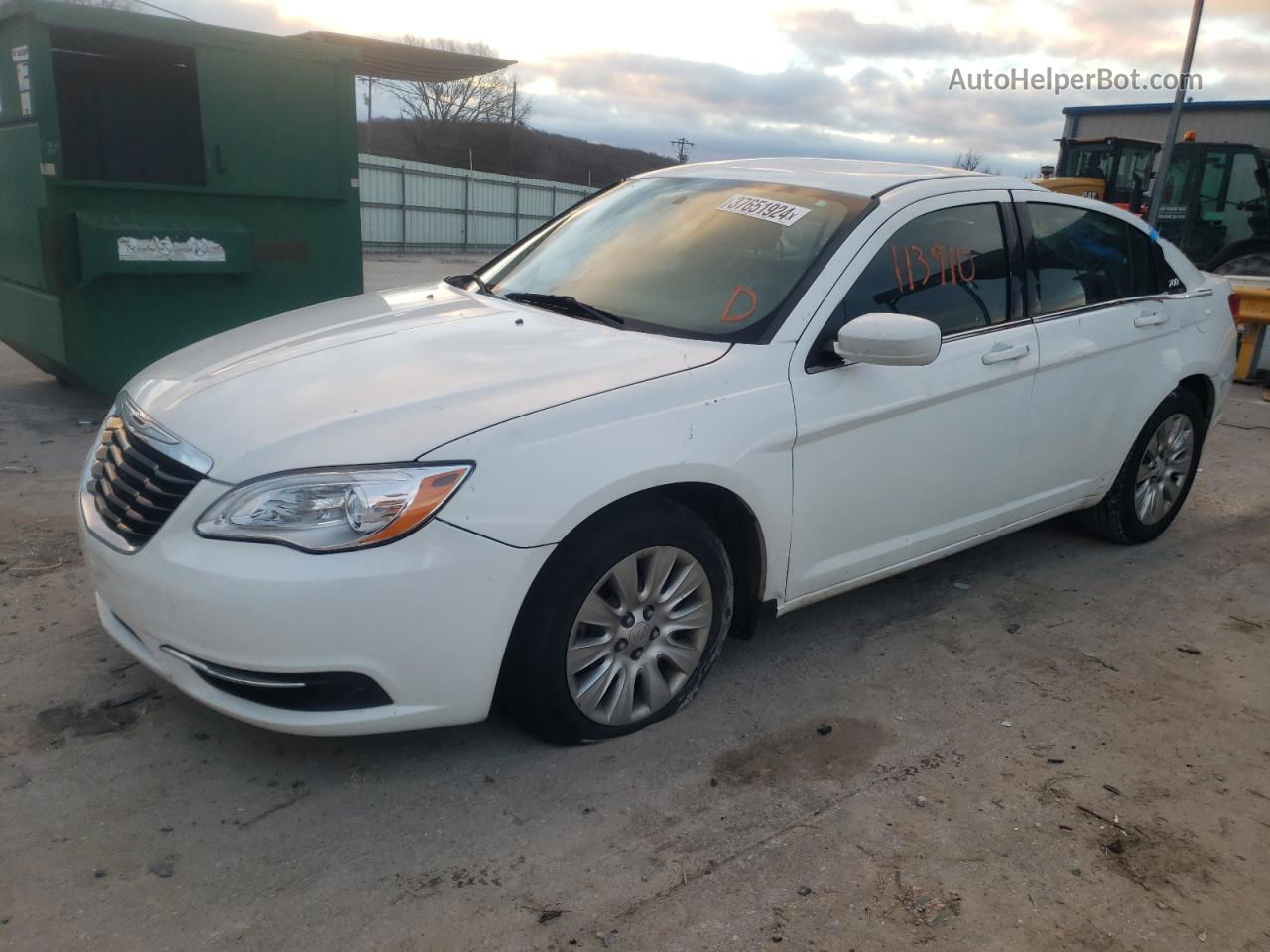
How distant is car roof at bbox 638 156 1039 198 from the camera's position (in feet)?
12.3

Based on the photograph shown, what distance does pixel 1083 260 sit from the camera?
4.27 metres

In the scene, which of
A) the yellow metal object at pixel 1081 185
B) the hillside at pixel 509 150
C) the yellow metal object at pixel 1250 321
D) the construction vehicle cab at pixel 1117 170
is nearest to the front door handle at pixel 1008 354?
the yellow metal object at pixel 1250 321

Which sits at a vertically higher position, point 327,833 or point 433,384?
point 433,384

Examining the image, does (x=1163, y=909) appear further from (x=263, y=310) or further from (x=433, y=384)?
(x=263, y=310)

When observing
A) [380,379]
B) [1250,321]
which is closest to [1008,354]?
[380,379]

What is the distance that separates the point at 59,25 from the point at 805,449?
5362mm

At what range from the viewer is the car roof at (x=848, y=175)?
374cm

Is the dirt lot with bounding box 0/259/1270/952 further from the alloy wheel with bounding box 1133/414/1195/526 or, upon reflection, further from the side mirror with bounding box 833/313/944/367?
the side mirror with bounding box 833/313/944/367

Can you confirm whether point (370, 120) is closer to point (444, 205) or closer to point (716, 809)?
point (444, 205)

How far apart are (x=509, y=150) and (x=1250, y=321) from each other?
98.4 feet

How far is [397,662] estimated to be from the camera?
2.53m

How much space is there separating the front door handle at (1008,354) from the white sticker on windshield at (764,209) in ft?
2.78

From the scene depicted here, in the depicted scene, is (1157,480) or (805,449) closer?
(805,449)

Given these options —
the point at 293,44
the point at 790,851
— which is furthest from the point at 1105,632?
the point at 293,44
